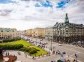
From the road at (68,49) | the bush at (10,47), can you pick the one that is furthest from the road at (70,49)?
the bush at (10,47)

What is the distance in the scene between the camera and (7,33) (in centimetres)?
1159

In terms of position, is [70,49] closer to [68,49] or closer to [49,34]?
[68,49]

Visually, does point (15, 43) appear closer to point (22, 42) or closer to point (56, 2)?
point (22, 42)

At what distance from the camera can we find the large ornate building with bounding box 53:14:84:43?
12023 mm

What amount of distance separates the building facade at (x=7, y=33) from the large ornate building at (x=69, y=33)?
2.16 metres

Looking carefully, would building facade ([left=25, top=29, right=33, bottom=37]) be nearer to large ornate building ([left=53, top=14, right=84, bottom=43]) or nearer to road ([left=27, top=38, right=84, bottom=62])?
road ([left=27, top=38, right=84, bottom=62])

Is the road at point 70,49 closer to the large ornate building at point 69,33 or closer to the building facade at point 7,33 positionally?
the large ornate building at point 69,33

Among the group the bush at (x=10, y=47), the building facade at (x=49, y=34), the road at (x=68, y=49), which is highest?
the building facade at (x=49, y=34)

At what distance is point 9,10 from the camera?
10641 mm

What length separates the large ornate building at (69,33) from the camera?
12.0 metres

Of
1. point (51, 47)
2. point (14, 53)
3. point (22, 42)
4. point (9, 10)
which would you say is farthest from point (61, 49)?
point (9, 10)

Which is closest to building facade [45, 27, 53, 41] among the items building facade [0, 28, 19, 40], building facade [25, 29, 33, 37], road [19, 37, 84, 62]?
road [19, 37, 84, 62]

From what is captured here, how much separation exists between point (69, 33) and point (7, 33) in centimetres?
308

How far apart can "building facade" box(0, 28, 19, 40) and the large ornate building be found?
2164 millimetres
